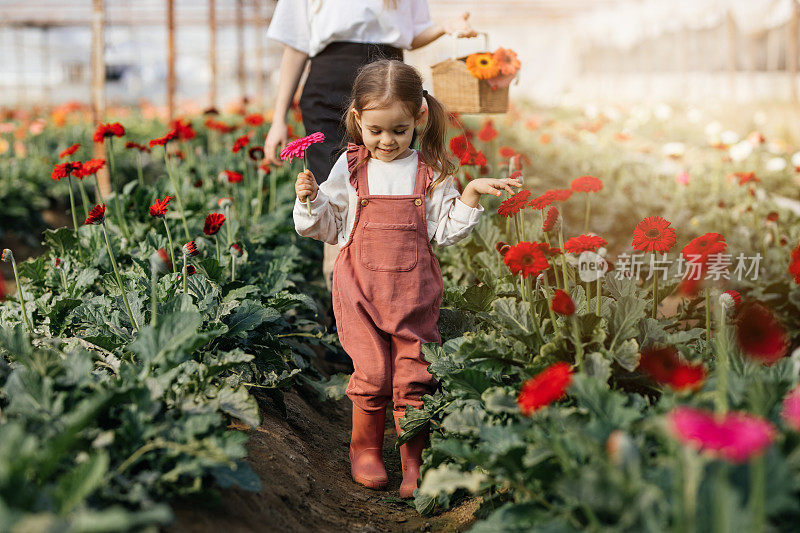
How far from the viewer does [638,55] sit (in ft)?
88.5

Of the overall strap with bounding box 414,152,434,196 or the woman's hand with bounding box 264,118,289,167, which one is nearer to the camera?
the overall strap with bounding box 414,152,434,196

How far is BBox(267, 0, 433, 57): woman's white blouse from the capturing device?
322 centimetres

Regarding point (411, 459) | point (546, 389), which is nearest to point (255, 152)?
point (411, 459)

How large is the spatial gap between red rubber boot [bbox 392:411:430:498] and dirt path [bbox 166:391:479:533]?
0.16ft

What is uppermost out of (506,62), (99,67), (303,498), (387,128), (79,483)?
(99,67)

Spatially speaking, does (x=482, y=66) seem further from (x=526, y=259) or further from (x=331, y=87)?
(x=526, y=259)

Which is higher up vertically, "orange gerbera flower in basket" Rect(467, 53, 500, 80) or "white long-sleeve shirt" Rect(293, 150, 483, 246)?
"orange gerbera flower in basket" Rect(467, 53, 500, 80)

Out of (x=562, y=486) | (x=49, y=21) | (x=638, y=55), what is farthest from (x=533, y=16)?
(x=562, y=486)

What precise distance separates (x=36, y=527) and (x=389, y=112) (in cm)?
154

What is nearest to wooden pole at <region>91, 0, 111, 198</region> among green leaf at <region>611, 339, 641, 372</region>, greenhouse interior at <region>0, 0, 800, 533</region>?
greenhouse interior at <region>0, 0, 800, 533</region>

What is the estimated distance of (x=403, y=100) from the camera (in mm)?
2418

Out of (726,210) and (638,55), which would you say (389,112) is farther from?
(638,55)

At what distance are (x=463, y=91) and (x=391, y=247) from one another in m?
1.17

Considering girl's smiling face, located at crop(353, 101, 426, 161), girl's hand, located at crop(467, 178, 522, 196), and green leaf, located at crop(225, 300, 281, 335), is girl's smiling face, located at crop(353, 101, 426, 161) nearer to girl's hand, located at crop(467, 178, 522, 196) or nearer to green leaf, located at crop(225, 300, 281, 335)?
girl's hand, located at crop(467, 178, 522, 196)
